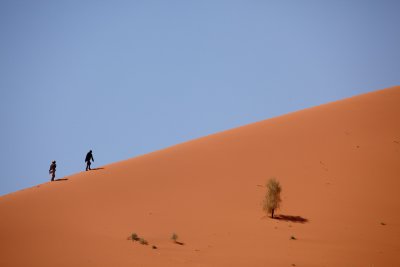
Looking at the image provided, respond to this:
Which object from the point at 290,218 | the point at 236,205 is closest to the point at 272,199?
the point at 290,218

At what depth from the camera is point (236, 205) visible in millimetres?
12180

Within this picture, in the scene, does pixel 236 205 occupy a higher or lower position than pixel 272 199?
lower

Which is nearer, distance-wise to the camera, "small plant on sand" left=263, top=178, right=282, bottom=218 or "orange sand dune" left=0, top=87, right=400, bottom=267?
"orange sand dune" left=0, top=87, right=400, bottom=267

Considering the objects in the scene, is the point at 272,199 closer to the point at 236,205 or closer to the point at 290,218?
the point at 290,218

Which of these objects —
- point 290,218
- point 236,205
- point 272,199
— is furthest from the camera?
point 236,205

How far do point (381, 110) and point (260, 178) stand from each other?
948 cm

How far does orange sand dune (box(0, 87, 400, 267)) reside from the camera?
27.1 ft

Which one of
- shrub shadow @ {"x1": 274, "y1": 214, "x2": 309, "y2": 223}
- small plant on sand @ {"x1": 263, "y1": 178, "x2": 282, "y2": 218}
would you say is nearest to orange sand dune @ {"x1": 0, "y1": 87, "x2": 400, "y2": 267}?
shrub shadow @ {"x1": 274, "y1": 214, "x2": 309, "y2": 223}

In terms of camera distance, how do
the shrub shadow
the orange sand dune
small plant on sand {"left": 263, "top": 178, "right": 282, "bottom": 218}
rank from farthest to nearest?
small plant on sand {"left": 263, "top": 178, "right": 282, "bottom": 218}
the shrub shadow
the orange sand dune

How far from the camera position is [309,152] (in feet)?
51.6

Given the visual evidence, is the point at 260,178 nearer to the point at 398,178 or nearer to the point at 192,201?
the point at 192,201

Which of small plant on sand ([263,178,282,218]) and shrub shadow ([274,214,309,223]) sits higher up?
small plant on sand ([263,178,282,218])

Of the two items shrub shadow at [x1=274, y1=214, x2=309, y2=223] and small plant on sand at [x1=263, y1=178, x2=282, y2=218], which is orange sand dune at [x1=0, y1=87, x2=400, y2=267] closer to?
shrub shadow at [x1=274, y1=214, x2=309, y2=223]

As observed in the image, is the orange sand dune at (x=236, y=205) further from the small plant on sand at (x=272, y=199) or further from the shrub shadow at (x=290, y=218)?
the small plant on sand at (x=272, y=199)
